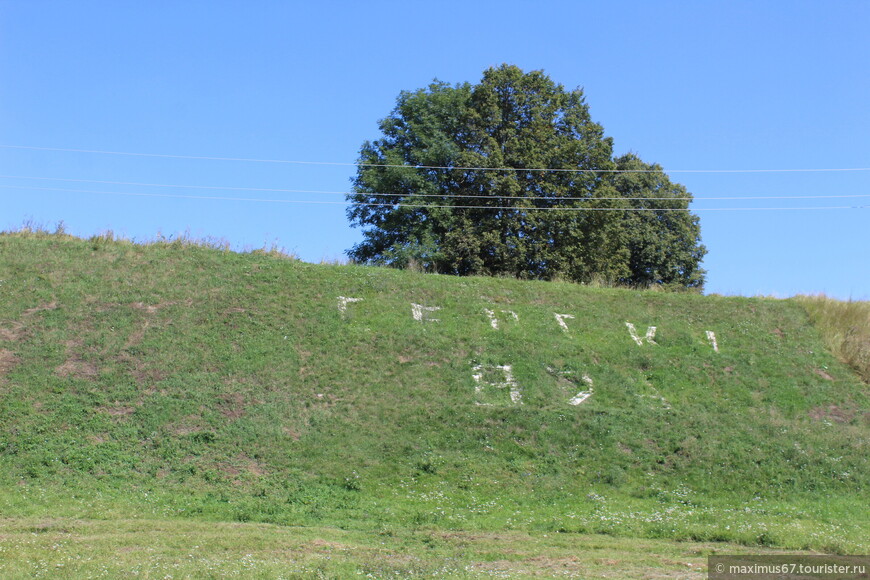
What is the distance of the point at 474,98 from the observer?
44.1 meters

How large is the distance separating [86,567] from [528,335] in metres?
18.1

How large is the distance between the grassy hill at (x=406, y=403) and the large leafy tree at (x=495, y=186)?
8215mm

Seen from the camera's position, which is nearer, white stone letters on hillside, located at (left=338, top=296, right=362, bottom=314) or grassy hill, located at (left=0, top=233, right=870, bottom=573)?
grassy hill, located at (left=0, top=233, right=870, bottom=573)

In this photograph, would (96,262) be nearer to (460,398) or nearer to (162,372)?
(162,372)

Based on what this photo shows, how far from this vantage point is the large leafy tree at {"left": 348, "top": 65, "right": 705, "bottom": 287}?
40.8m

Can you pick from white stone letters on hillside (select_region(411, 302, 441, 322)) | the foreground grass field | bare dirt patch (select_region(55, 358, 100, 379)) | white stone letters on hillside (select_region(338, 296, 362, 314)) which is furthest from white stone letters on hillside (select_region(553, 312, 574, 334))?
bare dirt patch (select_region(55, 358, 100, 379))

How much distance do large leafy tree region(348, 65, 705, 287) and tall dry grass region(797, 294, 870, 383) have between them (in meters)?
9.13

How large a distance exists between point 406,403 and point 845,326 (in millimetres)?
17949

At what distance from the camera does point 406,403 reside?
80.1ft

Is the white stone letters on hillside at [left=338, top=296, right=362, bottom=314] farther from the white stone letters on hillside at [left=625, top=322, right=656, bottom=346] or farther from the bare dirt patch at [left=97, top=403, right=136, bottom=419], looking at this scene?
the white stone letters on hillside at [left=625, top=322, right=656, bottom=346]

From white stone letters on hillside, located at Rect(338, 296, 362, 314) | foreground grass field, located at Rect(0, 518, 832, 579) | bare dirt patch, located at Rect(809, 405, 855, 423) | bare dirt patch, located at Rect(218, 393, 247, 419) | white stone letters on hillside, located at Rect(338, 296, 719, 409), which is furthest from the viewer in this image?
white stone letters on hillside, located at Rect(338, 296, 362, 314)

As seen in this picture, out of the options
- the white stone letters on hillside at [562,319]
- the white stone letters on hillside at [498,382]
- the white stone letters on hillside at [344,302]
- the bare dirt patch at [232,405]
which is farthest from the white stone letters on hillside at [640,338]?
the bare dirt patch at [232,405]

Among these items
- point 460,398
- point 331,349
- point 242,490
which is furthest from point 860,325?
point 242,490

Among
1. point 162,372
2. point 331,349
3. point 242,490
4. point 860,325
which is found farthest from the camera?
point 860,325
